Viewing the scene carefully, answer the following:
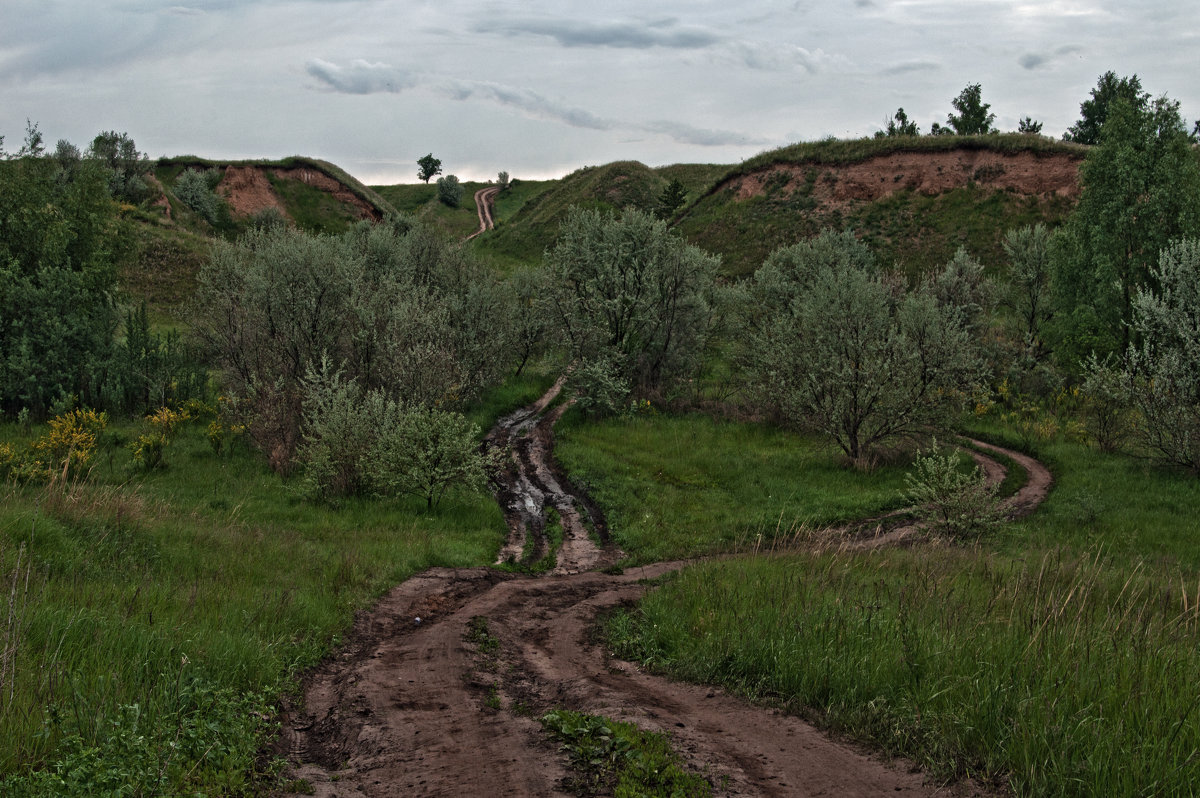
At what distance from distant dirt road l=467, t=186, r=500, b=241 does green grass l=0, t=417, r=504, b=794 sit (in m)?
69.2

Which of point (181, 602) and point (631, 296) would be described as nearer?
point (181, 602)

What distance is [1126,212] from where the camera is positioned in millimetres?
29094

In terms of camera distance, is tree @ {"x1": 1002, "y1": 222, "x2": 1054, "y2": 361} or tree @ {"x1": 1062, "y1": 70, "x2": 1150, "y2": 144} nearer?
tree @ {"x1": 1002, "y1": 222, "x2": 1054, "y2": 361}

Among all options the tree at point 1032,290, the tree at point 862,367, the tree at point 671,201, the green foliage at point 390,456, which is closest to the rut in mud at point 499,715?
the green foliage at point 390,456

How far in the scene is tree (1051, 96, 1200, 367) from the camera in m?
28.5

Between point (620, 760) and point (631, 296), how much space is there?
83.9ft

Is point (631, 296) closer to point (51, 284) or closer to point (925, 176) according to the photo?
point (51, 284)

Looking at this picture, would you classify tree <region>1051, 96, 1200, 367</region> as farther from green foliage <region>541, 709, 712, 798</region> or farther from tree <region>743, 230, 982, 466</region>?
green foliage <region>541, 709, 712, 798</region>

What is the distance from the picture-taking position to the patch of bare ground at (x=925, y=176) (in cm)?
5244

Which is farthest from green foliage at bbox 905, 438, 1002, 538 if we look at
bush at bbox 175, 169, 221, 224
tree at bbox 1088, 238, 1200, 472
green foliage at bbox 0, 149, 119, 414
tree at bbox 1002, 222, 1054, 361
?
bush at bbox 175, 169, 221, 224

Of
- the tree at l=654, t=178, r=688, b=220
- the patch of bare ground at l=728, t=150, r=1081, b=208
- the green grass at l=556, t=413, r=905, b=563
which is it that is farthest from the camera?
the tree at l=654, t=178, r=688, b=220

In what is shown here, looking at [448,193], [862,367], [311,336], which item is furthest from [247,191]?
[862,367]

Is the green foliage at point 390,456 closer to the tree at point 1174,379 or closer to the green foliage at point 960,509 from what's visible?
the green foliage at point 960,509

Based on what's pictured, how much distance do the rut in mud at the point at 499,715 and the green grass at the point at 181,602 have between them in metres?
0.55
